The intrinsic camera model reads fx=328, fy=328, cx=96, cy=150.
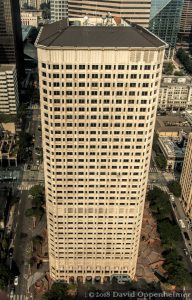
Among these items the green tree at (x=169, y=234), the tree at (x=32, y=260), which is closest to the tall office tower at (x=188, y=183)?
the green tree at (x=169, y=234)

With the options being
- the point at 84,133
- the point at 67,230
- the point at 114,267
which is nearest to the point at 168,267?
the point at 114,267

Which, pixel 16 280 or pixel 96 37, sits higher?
pixel 96 37

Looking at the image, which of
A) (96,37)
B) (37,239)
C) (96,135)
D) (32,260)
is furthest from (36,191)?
(96,37)

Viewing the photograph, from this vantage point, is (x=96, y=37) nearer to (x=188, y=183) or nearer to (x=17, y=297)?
(x=17, y=297)

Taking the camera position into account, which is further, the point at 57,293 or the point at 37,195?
the point at 37,195

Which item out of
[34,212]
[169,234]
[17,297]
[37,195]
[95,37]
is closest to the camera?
[95,37]

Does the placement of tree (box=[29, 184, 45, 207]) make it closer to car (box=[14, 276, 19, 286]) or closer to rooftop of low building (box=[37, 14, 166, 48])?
car (box=[14, 276, 19, 286])

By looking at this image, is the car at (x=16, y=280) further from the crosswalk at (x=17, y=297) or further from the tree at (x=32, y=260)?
the tree at (x=32, y=260)
